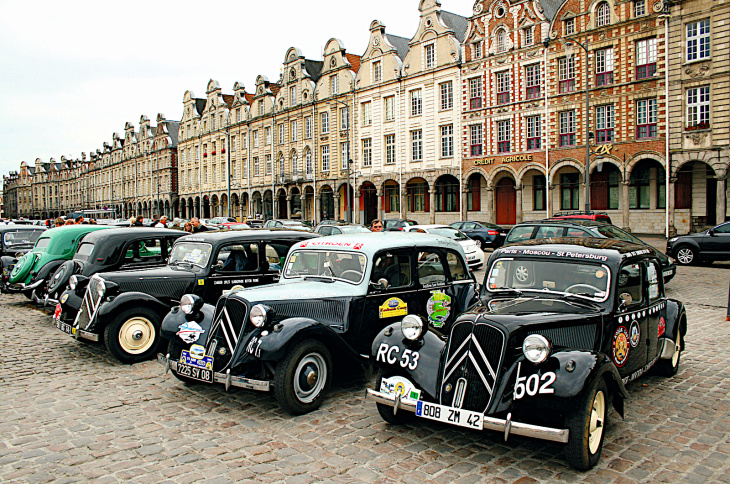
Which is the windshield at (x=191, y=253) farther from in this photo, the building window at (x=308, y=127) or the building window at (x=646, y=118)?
the building window at (x=308, y=127)

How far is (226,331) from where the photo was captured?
620cm

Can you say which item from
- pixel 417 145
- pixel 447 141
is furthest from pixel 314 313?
pixel 417 145

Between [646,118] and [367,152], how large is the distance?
21.8 metres

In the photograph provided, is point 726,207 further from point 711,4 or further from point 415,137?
point 415,137

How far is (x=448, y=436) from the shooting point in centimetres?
534

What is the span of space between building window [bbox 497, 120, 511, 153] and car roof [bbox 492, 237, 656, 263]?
98.1ft

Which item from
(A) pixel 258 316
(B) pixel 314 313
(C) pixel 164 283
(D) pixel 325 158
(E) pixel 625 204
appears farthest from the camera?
(D) pixel 325 158

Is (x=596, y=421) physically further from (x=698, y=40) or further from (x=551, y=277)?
(x=698, y=40)

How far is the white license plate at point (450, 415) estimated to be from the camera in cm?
448

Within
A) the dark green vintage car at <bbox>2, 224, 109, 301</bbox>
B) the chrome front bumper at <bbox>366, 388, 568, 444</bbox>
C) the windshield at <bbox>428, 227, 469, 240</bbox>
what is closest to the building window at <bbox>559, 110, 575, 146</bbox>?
the windshield at <bbox>428, 227, 469, 240</bbox>

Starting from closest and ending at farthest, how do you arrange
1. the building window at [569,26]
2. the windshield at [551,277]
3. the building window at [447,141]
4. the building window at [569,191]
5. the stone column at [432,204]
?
the windshield at [551,277]
the building window at [569,26]
the building window at [569,191]
the building window at [447,141]
the stone column at [432,204]

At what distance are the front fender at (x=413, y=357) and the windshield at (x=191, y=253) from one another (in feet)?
15.6

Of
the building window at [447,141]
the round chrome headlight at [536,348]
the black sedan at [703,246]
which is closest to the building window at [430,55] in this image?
the building window at [447,141]

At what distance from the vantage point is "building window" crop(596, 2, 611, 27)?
1188 inches
